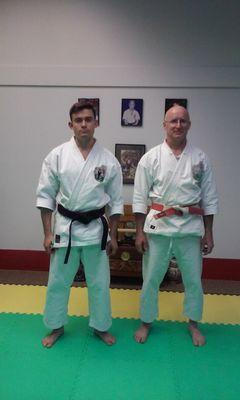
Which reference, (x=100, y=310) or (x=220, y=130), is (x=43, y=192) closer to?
(x=100, y=310)

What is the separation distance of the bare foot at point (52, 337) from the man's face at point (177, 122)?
177 cm

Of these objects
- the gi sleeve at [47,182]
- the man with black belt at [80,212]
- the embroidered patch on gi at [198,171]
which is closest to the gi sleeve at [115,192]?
the man with black belt at [80,212]

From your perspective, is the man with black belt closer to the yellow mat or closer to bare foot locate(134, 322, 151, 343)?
bare foot locate(134, 322, 151, 343)

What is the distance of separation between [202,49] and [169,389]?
10.7 ft

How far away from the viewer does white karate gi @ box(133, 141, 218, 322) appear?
257 centimetres

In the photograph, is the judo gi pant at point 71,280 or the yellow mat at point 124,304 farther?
the yellow mat at point 124,304

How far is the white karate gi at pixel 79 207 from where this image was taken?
8.13 ft

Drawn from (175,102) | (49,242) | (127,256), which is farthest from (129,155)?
(49,242)

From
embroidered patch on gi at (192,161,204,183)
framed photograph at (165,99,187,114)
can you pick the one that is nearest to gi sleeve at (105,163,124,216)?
embroidered patch on gi at (192,161,204,183)

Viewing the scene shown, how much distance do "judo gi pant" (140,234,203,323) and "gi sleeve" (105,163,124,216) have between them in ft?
1.13

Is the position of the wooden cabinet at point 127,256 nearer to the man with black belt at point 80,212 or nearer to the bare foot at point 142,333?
the bare foot at point 142,333

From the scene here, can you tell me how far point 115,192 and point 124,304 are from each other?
130 cm

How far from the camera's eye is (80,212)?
251 centimetres

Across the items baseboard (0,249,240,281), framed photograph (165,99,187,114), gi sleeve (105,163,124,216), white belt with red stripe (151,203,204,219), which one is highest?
framed photograph (165,99,187,114)
